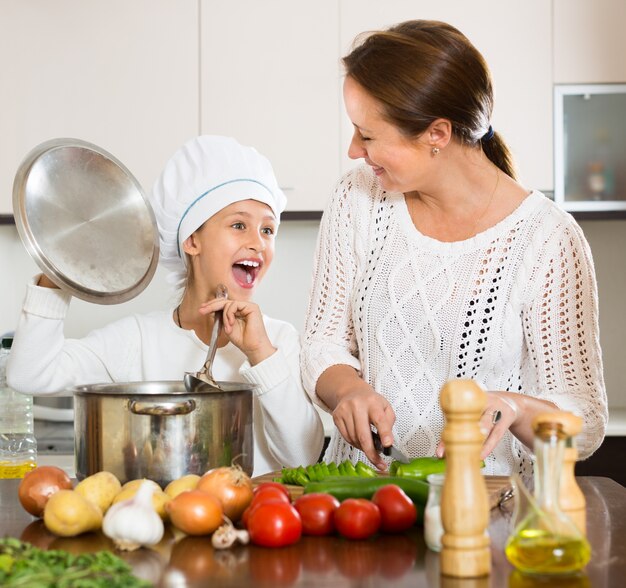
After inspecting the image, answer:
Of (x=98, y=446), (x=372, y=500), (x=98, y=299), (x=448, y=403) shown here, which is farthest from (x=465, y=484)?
(x=98, y=299)

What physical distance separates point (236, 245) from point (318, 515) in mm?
869

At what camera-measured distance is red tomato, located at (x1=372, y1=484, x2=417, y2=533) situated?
104cm

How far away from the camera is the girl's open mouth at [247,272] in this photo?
1835 millimetres

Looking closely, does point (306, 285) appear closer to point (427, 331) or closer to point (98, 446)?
point (427, 331)

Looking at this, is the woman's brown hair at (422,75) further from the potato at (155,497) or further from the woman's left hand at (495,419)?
the potato at (155,497)

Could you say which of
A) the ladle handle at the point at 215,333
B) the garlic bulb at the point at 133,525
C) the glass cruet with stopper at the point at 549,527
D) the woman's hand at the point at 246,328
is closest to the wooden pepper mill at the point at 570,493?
the glass cruet with stopper at the point at 549,527

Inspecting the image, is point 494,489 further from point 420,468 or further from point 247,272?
point 247,272

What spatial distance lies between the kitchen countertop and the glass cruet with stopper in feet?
0.06

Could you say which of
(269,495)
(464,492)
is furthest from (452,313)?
(464,492)

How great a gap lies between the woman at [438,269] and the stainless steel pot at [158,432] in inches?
10.2

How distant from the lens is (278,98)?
3.11m

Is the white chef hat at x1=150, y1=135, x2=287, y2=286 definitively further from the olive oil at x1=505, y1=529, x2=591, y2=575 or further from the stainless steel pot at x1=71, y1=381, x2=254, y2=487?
the olive oil at x1=505, y1=529, x2=591, y2=575

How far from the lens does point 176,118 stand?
3125mm

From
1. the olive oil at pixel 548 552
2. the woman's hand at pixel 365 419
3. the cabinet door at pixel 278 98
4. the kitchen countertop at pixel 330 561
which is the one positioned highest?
the cabinet door at pixel 278 98
